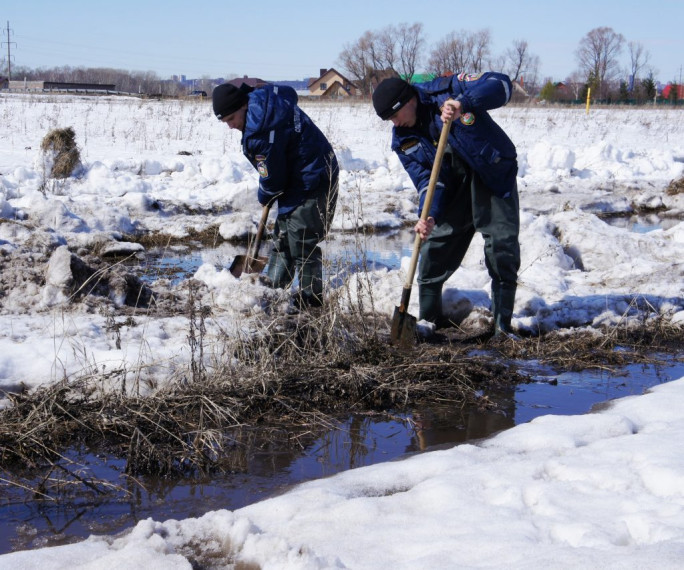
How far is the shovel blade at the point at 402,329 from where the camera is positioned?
221 inches

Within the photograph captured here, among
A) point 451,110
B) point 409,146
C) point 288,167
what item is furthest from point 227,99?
point 451,110

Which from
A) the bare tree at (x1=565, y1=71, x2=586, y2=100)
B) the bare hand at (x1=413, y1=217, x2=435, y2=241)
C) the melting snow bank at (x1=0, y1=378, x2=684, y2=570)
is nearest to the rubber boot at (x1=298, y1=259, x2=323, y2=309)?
the bare hand at (x1=413, y1=217, x2=435, y2=241)

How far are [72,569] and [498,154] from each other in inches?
149

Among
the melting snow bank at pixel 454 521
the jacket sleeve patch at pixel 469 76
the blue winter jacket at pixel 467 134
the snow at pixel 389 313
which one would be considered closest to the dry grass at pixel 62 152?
the snow at pixel 389 313

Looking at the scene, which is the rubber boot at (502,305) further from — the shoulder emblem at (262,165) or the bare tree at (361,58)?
the bare tree at (361,58)

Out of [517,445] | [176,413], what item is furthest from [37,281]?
[517,445]

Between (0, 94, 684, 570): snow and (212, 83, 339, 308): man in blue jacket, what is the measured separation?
1.41 feet

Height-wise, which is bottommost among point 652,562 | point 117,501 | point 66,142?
point 117,501

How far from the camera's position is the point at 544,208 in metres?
13.4

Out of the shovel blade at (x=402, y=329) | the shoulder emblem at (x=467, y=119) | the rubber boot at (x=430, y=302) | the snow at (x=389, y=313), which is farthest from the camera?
the rubber boot at (x=430, y=302)

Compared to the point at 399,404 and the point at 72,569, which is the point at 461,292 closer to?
the point at 399,404

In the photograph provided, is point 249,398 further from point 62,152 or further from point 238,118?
point 62,152

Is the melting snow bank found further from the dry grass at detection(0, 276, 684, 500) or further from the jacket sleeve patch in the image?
the jacket sleeve patch

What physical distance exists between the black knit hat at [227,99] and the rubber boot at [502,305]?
90.6 inches
